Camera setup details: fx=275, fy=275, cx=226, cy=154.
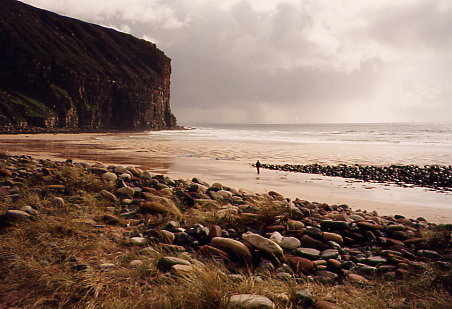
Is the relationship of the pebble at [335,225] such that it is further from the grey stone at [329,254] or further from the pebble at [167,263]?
the pebble at [167,263]

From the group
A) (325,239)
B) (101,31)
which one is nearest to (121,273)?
(325,239)

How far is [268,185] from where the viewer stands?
9.06m

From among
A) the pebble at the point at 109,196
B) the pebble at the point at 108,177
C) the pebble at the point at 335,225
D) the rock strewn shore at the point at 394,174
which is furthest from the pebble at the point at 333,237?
the rock strewn shore at the point at 394,174

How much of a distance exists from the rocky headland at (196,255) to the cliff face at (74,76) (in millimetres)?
50474

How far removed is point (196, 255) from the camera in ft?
10.4

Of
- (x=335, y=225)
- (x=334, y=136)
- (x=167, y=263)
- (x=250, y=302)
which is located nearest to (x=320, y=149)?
(x=335, y=225)

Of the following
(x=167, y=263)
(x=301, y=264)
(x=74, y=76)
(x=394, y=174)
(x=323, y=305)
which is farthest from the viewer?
(x=74, y=76)

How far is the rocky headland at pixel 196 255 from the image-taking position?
2.21m

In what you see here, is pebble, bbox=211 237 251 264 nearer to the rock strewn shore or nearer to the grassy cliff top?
the rock strewn shore

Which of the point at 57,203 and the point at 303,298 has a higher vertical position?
the point at 57,203

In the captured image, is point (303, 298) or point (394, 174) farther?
point (394, 174)

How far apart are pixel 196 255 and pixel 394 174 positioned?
36.7 ft

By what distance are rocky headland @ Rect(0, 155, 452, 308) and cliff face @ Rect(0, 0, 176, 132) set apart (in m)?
50.5

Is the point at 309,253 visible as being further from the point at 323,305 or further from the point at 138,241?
the point at 138,241
